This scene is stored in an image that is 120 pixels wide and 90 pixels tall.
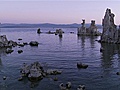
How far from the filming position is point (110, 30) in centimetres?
13050

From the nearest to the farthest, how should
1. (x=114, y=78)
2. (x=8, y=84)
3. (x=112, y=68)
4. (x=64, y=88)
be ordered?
(x=64, y=88) < (x=8, y=84) < (x=114, y=78) < (x=112, y=68)

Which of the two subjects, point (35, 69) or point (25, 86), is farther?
point (35, 69)

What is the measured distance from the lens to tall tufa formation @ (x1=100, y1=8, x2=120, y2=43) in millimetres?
124062

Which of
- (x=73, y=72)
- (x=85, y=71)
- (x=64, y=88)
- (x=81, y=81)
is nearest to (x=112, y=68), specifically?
(x=85, y=71)

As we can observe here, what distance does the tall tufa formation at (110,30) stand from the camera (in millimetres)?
124062

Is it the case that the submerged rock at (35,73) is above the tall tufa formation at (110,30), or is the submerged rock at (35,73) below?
below

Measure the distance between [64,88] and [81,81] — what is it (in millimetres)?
6518

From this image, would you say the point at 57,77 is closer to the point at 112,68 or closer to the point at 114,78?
the point at 114,78

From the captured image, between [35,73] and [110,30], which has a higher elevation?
[110,30]

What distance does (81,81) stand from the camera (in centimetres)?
4238

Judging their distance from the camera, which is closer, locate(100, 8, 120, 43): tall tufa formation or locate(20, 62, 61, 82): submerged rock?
locate(20, 62, 61, 82): submerged rock

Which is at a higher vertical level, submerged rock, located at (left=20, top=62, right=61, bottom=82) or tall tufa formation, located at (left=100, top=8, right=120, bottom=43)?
tall tufa formation, located at (left=100, top=8, right=120, bottom=43)

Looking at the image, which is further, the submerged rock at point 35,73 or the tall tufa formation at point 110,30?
the tall tufa formation at point 110,30

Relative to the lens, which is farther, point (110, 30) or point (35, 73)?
point (110, 30)
